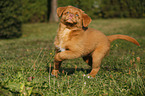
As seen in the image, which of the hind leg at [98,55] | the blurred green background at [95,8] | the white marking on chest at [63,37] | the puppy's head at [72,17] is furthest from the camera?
the blurred green background at [95,8]

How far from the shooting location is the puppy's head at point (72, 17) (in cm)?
279

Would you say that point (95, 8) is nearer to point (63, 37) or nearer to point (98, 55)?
point (98, 55)

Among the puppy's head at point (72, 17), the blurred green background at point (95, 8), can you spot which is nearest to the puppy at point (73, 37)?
the puppy's head at point (72, 17)

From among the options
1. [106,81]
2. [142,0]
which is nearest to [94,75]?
[106,81]

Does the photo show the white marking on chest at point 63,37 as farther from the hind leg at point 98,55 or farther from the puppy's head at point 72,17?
the hind leg at point 98,55

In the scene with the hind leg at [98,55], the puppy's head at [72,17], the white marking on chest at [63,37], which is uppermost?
the puppy's head at [72,17]

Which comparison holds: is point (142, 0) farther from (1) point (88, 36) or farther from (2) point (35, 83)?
(2) point (35, 83)

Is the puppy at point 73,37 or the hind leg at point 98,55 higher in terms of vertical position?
the puppy at point 73,37

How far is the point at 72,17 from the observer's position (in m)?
2.78

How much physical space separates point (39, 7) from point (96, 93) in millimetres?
12730

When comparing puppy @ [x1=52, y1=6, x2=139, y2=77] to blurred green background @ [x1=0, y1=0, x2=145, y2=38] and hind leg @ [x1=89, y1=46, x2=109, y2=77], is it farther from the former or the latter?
blurred green background @ [x1=0, y1=0, x2=145, y2=38]

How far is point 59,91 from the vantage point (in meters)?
2.57

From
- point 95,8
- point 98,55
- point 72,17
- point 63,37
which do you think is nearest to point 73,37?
point 63,37

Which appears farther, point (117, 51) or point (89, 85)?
point (117, 51)
